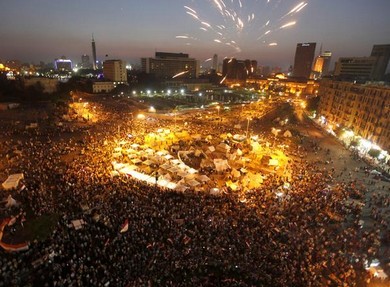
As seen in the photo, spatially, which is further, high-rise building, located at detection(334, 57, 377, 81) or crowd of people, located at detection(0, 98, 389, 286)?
high-rise building, located at detection(334, 57, 377, 81)

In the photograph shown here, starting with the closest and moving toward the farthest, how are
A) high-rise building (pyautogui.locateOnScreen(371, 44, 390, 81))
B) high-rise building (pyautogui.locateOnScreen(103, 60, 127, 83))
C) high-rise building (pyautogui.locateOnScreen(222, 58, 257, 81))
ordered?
high-rise building (pyautogui.locateOnScreen(371, 44, 390, 81)) → high-rise building (pyautogui.locateOnScreen(103, 60, 127, 83)) → high-rise building (pyautogui.locateOnScreen(222, 58, 257, 81))

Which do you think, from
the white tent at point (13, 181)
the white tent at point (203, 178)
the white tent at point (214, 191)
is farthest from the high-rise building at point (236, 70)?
the white tent at point (13, 181)

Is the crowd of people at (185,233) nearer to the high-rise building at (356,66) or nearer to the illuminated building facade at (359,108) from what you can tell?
the illuminated building facade at (359,108)

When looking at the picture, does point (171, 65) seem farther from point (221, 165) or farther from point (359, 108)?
point (221, 165)

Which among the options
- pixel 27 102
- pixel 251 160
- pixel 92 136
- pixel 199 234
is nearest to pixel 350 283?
pixel 199 234

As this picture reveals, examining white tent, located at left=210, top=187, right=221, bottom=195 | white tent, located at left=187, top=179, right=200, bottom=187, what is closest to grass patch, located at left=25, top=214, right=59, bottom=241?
white tent, located at left=187, top=179, right=200, bottom=187

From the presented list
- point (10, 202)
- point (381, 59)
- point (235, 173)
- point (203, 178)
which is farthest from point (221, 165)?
point (381, 59)

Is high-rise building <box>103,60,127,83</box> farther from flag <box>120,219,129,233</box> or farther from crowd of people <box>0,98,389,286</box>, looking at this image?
flag <box>120,219,129,233</box>
